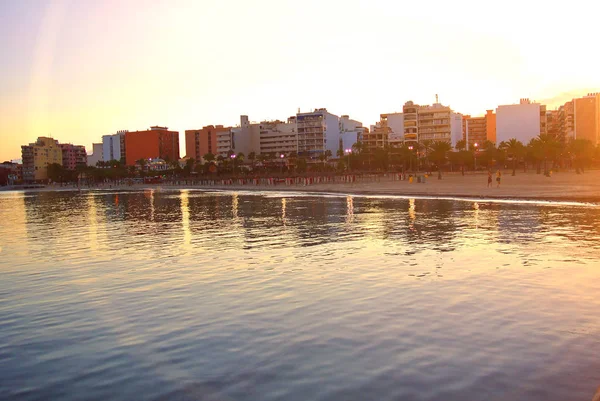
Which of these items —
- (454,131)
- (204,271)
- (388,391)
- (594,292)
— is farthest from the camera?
(454,131)

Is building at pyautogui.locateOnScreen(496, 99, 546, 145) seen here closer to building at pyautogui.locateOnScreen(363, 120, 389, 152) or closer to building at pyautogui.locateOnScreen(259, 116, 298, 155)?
building at pyautogui.locateOnScreen(363, 120, 389, 152)

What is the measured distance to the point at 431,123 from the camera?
602 feet

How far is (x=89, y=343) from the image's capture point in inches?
324

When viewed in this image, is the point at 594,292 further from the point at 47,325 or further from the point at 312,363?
the point at 47,325

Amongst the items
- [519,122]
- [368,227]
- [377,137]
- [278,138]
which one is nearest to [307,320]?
[368,227]

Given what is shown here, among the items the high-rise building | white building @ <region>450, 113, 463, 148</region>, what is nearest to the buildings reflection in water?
the high-rise building

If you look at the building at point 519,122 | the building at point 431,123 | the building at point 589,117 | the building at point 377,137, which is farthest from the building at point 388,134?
the building at point 589,117

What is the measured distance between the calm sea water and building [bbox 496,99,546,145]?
17804 centimetres

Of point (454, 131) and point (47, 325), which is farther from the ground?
point (454, 131)

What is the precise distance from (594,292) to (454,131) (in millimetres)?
182659

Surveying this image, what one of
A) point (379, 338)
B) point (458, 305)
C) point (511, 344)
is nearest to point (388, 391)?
point (379, 338)

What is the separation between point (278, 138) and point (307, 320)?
185 m

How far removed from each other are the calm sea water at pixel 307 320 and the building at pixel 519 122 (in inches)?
7009

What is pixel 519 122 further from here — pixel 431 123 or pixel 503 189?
pixel 503 189
